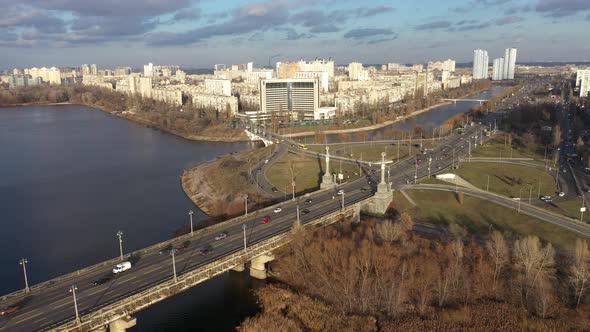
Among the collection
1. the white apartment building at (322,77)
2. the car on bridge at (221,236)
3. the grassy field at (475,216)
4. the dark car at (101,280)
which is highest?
the white apartment building at (322,77)

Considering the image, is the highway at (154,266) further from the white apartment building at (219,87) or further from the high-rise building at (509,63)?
the high-rise building at (509,63)

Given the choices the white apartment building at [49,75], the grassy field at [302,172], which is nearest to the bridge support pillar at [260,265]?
the grassy field at [302,172]

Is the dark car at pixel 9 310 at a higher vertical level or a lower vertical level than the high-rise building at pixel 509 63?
lower

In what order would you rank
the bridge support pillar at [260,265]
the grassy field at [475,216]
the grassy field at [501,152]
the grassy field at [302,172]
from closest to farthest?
the bridge support pillar at [260,265] → the grassy field at [475,216] → the grassy field at [302,172] → the grassy field at [501,152]

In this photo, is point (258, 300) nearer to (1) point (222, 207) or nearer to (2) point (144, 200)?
(1) point (222, 207)

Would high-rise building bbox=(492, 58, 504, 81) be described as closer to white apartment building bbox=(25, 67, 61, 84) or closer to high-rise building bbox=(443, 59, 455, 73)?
high-rise building bbox=(443, 59, 455, 73)

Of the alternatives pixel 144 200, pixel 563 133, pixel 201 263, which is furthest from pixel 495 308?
pixel 563 133

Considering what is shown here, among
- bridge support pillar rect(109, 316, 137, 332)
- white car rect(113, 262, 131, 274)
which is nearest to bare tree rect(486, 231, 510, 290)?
bridge support pillar rect(109, 316, 137, 332)
